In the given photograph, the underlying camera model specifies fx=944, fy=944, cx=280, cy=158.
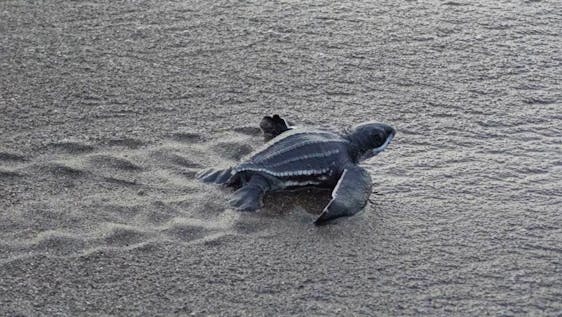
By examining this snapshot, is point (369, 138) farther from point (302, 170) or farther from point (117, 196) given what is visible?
point (117, 196)

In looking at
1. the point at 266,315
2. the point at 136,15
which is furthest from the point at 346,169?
the point at 136,15

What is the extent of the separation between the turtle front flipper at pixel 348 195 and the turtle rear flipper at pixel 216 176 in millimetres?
355

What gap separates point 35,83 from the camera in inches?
145

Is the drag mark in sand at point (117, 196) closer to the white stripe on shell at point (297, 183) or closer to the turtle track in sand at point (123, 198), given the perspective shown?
the turtle track in sand at point (123, 198)

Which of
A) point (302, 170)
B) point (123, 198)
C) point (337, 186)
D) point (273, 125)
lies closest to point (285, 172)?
point (302, 170)

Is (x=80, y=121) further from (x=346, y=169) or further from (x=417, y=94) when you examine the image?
(x=417, y=94)

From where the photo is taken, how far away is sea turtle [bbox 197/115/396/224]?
9.62ft

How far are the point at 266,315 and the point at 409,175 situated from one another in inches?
36.7

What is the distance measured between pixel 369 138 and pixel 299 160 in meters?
0.29

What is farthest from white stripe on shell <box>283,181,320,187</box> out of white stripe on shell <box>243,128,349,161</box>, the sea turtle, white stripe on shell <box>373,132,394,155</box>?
white stripe on shell <box>373,132,394,155</box>

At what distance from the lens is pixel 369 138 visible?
3129 millimetres

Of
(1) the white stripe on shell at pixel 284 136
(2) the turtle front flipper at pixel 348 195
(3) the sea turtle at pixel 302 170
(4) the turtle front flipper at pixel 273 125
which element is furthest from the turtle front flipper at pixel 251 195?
(4) the turtle front flipper at pixel 273 125

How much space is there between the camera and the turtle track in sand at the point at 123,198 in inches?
108

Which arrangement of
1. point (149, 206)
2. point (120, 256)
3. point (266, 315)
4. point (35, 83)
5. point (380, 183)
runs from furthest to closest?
point (35, 83) < point (380, 183) < point (149, 206) < point (120, 256) < point (266, 315)
